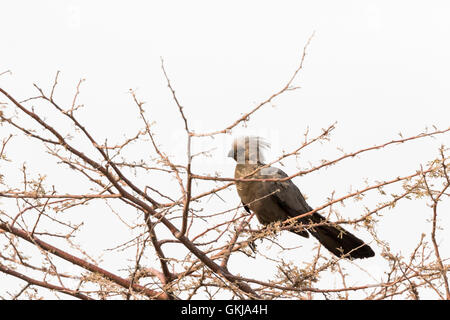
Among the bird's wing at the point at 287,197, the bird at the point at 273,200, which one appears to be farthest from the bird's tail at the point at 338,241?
the bird's wing at the point at 287,197

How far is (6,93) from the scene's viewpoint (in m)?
3.22

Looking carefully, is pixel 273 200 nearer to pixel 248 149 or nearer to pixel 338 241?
pixel 248 149

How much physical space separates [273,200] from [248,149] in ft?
1.73

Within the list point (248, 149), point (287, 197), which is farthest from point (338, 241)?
point (248, 149)

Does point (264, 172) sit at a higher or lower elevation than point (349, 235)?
higher

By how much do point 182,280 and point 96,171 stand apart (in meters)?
1.01

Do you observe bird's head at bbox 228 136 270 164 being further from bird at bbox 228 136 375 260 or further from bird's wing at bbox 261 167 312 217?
bird's wing at bbox 261 167 312 217

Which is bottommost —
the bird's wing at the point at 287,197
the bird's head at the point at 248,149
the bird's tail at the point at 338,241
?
the bird's tail at the point at 338,241

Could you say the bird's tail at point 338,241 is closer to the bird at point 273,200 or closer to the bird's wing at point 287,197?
the bird at point 273,200

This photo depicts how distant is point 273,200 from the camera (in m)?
5.23

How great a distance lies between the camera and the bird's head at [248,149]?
5.16 meters
